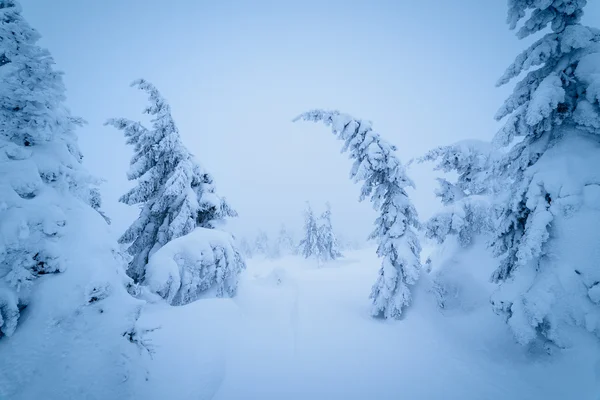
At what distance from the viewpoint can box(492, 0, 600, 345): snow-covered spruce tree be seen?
6.11 meters

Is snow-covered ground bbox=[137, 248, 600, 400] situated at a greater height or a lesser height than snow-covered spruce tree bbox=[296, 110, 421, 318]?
lesser

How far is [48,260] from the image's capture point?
4578 millimetres

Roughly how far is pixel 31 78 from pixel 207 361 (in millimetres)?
8052

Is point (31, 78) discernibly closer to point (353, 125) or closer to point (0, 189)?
point (0, 189)

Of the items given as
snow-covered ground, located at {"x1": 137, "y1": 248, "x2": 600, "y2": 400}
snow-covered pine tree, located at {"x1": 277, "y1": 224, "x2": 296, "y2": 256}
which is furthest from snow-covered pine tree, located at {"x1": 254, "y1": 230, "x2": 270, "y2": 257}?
snow-covered ground, located at {"x1": 137, "y1": 248, "x2": 600, "y2": 400}

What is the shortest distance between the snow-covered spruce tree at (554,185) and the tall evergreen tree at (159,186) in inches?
493

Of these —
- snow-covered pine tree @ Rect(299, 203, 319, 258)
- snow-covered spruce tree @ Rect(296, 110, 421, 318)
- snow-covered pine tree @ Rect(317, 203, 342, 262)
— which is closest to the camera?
snow-covered spruce tree @ Rect(296, 110, 421, 318)

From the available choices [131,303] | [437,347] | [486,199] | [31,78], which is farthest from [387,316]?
[31,78]

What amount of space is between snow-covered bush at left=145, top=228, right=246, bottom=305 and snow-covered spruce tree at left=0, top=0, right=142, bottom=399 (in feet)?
12.7

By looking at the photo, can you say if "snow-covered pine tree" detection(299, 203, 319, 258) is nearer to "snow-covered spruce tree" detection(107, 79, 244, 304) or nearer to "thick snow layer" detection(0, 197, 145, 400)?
"snow-covered spruce tree" detection(107, 79, 244, 304)

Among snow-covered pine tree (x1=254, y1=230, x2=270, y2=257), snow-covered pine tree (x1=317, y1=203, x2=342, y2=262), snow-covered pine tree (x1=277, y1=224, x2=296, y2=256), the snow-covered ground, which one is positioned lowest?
snow-covered pine tree (x1=254, y1=230, x2=270, y2=257)

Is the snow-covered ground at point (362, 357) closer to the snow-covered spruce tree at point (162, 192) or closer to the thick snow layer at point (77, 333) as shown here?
the thick snow layer at point (77, 333)

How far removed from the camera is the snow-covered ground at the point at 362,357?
6.16 m

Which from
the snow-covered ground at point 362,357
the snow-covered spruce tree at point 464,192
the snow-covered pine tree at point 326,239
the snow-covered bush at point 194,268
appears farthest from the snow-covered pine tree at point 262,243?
the snow-covered spruce tree at point 464,192
